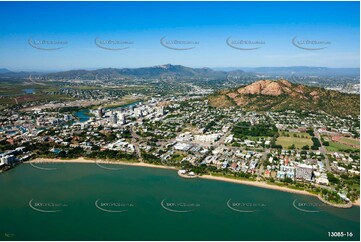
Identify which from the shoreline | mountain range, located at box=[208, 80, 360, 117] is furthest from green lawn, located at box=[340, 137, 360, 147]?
the shoreline

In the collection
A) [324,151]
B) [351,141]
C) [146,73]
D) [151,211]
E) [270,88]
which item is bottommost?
[151,211]

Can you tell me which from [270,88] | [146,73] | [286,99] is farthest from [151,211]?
[146,73]

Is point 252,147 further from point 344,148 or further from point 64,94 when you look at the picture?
point 64,94

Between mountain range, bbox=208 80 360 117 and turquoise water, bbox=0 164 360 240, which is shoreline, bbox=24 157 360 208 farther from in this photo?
mountain range, bbox=208 80 360 117

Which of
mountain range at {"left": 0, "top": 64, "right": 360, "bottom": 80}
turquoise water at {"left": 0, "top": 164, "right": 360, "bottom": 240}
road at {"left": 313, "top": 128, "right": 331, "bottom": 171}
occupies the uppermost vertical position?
mountain range at {"left": 0, "top": 64, "right": 360, "bottom": 80}

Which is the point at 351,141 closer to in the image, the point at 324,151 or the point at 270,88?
the point at 324,151

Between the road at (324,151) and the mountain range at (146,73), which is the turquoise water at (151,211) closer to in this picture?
the road at (324,151)

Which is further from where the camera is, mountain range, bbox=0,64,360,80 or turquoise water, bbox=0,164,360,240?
mountain range, bbox=0,64,360,80

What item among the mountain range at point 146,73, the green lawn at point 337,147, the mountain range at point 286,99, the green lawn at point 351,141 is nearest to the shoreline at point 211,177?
the green lawn at point 337,147

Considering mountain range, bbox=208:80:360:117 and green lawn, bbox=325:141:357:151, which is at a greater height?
mountain range, bbox=208:80:360:117

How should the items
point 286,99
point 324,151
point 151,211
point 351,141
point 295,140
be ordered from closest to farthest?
point 151,211, point 324,151, point 351,141, point 295,140, point 286,99
